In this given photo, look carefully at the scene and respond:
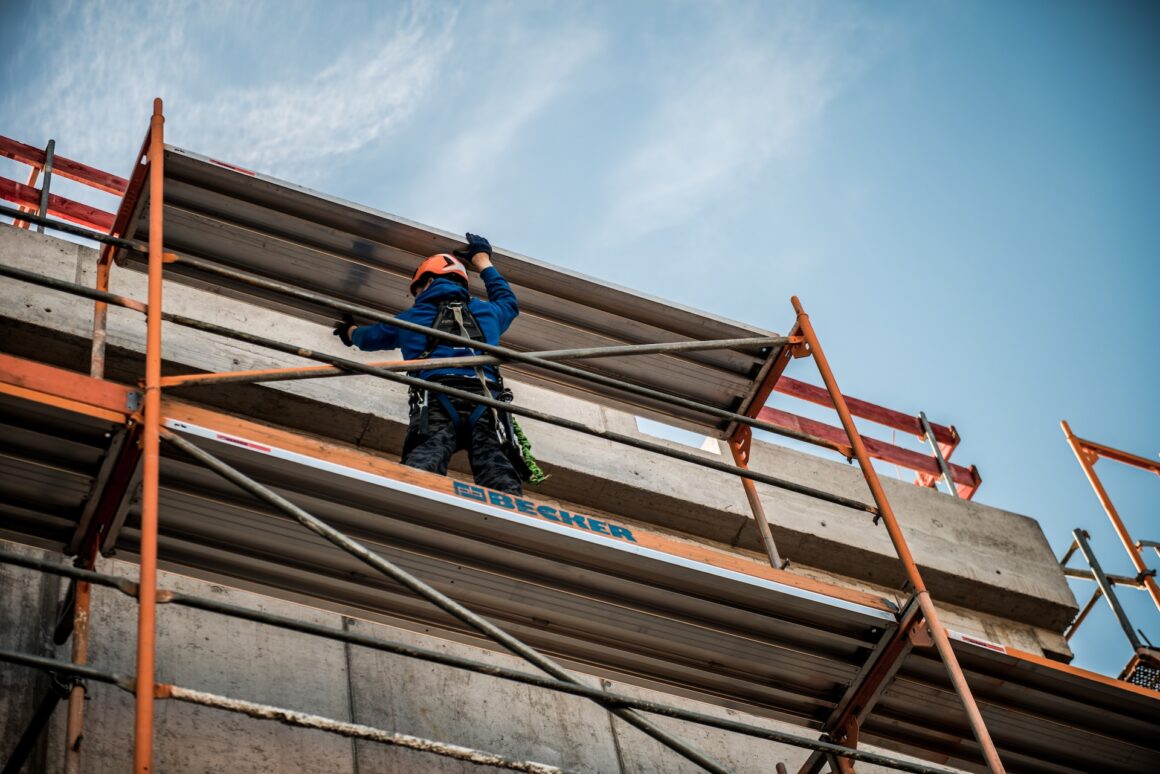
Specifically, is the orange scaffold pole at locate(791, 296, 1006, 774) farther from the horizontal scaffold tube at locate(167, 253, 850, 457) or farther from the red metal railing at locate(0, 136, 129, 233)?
the red metal railing at locate(0, 136, 129, 233)

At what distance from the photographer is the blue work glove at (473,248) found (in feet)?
24.4

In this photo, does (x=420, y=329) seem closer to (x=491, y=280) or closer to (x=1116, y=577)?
(x=491, y=280)

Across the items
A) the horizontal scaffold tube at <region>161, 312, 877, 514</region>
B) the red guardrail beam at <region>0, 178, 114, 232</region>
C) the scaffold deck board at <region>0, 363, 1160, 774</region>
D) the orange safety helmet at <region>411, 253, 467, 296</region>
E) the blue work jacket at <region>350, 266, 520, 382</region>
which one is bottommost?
the scaffold deck board at <region>0, 363, 1160, 774</region>

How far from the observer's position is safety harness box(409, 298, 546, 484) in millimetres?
7137

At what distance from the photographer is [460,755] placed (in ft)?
15.8

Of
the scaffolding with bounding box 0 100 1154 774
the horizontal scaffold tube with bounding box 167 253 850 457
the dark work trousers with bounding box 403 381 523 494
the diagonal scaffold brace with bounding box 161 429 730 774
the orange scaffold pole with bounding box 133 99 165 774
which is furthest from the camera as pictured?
the dark work trousers with bounding box 403 381 523 494

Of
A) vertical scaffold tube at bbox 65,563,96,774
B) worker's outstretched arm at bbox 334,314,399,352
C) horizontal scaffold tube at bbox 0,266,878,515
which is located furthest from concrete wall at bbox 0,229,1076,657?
vertical scaffold tube at bbox 65,563,96,774

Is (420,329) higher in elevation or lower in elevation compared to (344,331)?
lower

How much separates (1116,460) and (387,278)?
7181mm

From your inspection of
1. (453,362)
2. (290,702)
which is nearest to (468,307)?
(453,362)

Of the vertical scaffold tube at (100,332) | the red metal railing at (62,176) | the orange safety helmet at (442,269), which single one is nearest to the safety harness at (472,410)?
the orange safety helmet at (442,269)

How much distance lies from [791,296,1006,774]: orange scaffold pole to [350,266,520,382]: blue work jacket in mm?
1693

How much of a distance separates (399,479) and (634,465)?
134 inches

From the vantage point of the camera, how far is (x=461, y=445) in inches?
289
